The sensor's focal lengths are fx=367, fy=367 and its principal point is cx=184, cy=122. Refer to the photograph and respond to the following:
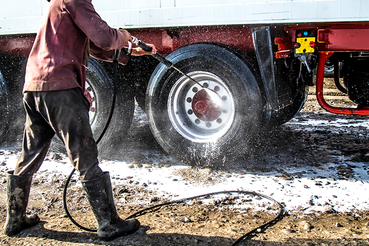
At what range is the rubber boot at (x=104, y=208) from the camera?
7.98ft

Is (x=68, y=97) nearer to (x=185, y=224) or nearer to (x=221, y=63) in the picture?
(x=185, y=224)

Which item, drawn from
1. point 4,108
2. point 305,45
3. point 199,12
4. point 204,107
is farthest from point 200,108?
point 4,108

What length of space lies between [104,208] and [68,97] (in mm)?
777

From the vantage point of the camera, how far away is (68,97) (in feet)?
7.82

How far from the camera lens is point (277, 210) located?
9.46ft

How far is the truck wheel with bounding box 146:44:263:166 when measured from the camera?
3537 mm

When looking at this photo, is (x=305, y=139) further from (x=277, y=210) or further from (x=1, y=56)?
(x=1, y=56)

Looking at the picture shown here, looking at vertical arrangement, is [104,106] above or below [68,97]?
below

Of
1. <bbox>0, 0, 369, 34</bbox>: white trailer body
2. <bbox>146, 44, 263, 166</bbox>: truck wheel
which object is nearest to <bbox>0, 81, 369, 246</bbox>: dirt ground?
<bbox>146, 44, 263, 166</bbox>: truck wheel

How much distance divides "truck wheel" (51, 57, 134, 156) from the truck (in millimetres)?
11

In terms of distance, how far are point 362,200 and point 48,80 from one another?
2.60 m

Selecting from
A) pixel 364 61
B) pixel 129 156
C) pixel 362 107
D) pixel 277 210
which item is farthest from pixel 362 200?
pixel 129 156

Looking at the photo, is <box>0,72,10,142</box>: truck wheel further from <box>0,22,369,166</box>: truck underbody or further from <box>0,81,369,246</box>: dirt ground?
<box>0,81,369,246</box>: dirt ground

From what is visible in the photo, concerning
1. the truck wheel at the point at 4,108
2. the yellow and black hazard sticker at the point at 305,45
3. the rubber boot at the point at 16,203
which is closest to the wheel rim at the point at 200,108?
the yellow and black hazard sticker at the point at 305,45
